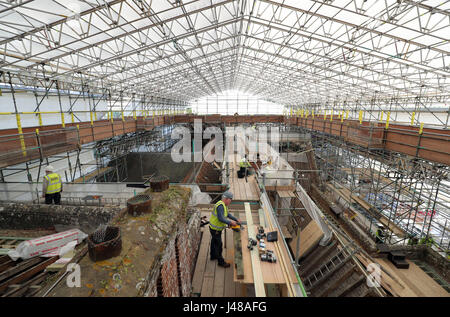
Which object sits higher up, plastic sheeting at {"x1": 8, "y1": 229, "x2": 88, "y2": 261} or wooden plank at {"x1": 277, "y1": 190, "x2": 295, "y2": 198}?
plastic sheeting at {"x1": 8, "y1": 229, "x2": 88, "y2": 261}

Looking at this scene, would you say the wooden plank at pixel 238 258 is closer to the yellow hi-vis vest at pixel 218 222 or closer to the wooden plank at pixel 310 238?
the yellow hi-vis vest at pixel 218 222

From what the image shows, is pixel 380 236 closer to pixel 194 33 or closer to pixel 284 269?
pixel 284 269

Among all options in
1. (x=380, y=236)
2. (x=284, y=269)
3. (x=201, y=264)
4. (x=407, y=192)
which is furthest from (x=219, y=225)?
(x=407, y=192)

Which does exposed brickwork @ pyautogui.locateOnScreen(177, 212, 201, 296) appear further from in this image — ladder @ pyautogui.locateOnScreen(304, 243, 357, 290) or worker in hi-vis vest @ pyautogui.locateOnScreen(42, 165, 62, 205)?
worker in hi-vis vest @ pyautogui.locateOnScreen(42, 165, 62, 205)

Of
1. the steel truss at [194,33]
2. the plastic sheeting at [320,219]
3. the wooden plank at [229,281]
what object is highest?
the steel truss at [194,33]

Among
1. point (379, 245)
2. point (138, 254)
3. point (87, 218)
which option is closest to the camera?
point (138, 254)

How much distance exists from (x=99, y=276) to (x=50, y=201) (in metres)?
5.31

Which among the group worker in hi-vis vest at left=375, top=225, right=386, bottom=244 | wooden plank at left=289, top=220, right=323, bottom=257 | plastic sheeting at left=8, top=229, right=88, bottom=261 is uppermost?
plastic sheeting at left=8, top=229, right=88, bottom=261

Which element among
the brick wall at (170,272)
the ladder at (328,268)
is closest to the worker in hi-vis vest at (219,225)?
the brick wall at (170,272)

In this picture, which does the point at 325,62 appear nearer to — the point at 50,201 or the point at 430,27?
the point at 430,27

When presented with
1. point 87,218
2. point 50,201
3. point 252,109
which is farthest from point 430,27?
point 252,109

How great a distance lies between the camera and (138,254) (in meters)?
2.14

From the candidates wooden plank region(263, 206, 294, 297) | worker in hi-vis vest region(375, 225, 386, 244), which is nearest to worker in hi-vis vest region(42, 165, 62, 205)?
wooden plank region(263, 206, 294, 297)
